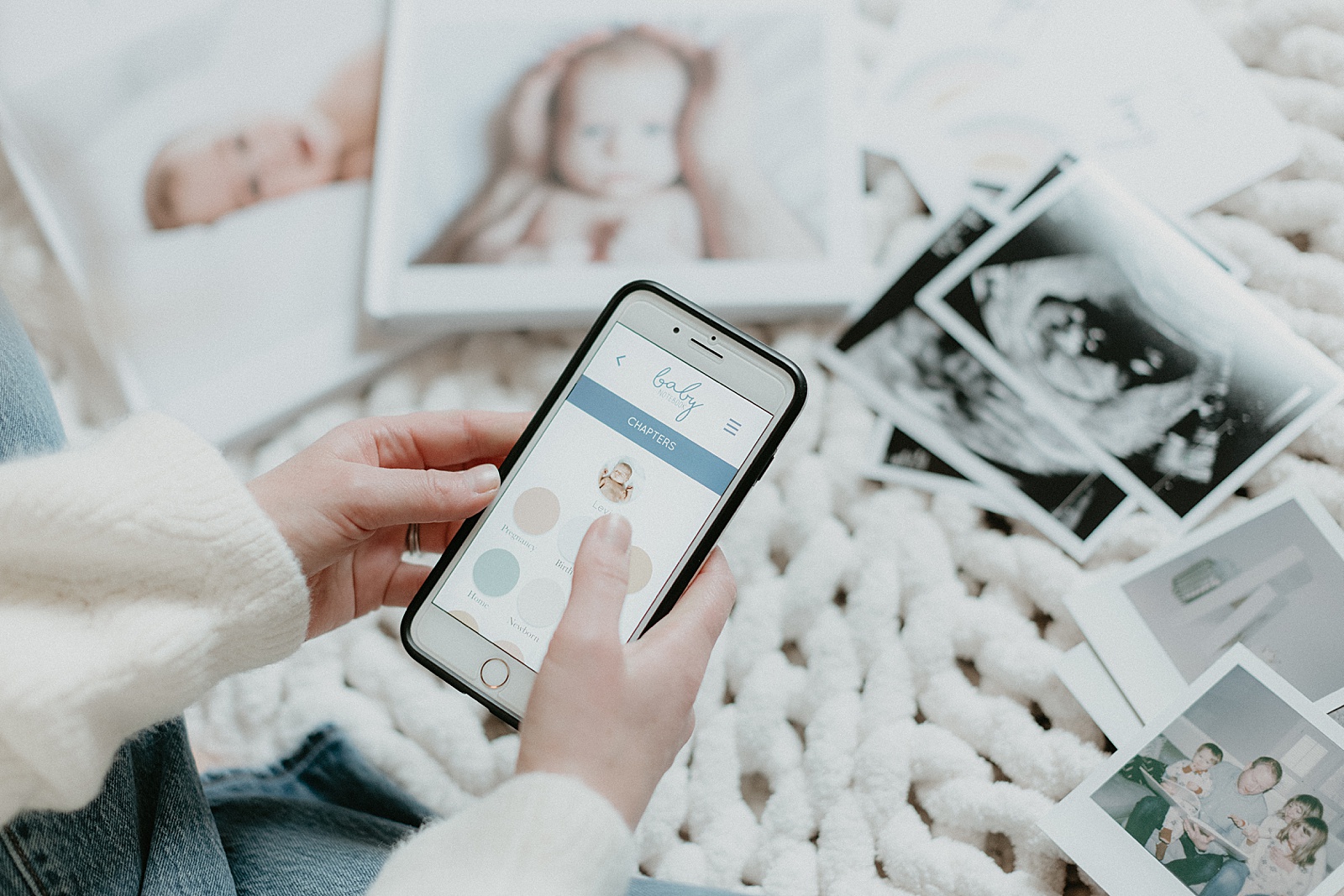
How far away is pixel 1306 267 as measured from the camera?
0.58 m

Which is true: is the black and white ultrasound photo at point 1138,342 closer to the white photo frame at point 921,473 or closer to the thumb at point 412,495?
the white photo frame at point 921,473

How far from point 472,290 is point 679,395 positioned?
0.20 metres

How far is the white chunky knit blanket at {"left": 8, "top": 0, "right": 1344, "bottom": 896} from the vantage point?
0.55 m

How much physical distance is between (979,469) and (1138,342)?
12 cm

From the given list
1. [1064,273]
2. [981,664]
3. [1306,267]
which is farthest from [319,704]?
[1306,267]

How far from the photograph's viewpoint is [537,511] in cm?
53

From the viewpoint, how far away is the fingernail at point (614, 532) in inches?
17.7

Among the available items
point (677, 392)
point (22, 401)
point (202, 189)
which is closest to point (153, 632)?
point (22, 401)

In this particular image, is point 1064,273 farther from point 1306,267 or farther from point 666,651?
point 666,651

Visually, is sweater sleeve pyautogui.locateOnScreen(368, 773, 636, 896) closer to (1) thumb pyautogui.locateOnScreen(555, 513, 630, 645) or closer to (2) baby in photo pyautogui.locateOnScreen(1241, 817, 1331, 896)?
(1) thumb pyautogui.locateOnScreen(555, 513, 630, 645)

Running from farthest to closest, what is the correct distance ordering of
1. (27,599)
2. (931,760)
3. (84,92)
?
(84,92) → (931,760) → (27,599)

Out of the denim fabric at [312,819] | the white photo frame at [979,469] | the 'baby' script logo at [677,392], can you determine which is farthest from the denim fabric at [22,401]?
the white photo frame at [979,469]

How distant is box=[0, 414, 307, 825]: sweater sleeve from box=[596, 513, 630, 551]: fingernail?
15 centimetres

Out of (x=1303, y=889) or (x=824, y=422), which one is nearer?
(x=1303, y=889)
